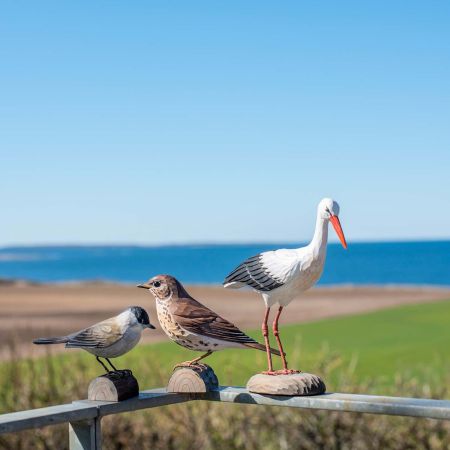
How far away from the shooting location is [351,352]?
31.2ft

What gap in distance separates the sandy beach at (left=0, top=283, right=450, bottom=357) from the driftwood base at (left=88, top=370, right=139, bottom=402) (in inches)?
446

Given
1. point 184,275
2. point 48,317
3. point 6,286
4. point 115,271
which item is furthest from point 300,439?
point 115,271

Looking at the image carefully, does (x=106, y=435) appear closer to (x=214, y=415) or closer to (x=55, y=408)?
(x=214, y=415)

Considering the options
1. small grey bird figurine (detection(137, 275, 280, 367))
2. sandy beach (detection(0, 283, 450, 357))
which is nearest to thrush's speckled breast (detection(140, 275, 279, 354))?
small grey bird figurine (detection(137, 275, 280, 367))

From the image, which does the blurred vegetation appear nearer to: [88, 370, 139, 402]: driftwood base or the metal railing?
the metal railing

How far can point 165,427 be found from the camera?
579cm

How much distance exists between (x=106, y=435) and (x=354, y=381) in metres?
1.72

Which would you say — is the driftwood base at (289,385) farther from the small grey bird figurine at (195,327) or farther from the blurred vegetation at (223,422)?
the blurred vegetation at (223,422)

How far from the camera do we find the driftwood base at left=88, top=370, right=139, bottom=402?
3287 millimetres

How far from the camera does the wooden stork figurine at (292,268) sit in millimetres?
3305

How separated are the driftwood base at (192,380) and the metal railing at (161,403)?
3 cm

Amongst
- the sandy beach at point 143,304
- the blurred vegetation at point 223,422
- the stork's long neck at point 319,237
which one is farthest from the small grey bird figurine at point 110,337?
the sandy beach at point 143,304

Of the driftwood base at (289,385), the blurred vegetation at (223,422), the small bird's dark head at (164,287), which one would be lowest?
the blurred vegetation at (223,422)

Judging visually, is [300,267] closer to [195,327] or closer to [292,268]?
[292,268]
